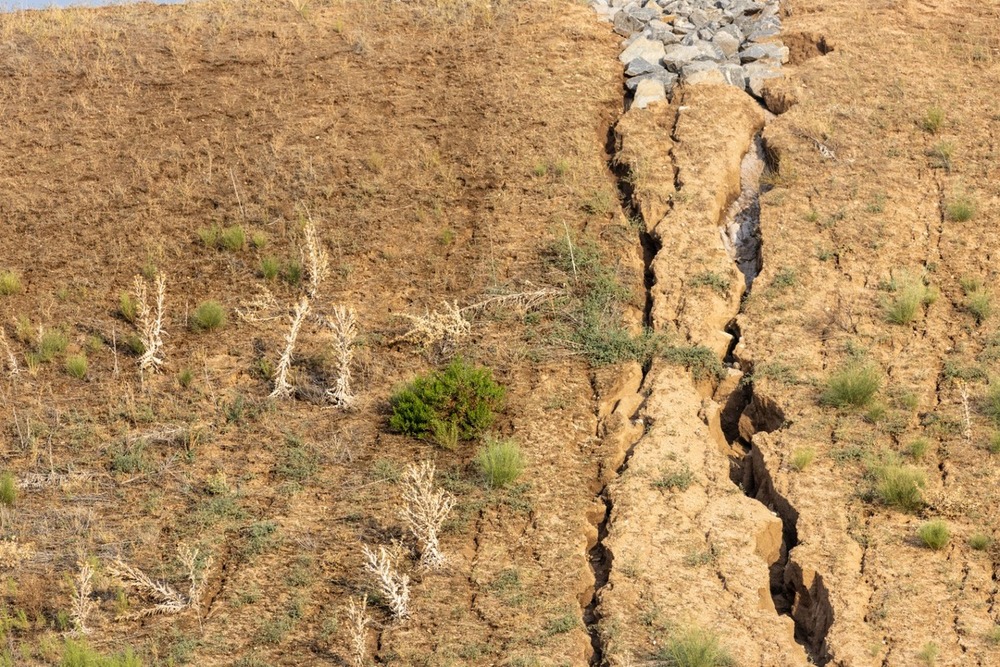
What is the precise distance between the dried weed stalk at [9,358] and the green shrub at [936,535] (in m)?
7.65

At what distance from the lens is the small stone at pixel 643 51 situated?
A: 1531 centimetres

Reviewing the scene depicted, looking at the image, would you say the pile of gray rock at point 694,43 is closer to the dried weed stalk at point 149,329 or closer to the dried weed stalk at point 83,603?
the dried weed stalk at point 149,329

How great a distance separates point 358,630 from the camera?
8172mm

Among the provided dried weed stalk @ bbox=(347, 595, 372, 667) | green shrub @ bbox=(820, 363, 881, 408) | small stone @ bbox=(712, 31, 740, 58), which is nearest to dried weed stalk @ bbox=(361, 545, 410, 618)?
dried weed stalk @ bbox=(347, 595, 372, 667)

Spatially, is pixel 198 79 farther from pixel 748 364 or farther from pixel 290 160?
pixel 748 364

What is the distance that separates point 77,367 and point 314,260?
2.28 metres

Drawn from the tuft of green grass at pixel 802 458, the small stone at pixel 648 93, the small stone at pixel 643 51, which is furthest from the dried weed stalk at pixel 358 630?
the small stone at pixel 643 51

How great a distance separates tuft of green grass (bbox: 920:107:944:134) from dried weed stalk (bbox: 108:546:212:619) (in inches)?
343

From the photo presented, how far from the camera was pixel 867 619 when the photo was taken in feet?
27.3

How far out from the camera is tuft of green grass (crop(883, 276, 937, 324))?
10836mm

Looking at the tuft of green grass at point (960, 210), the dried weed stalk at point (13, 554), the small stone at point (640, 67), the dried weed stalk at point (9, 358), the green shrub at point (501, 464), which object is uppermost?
the small stone at point (640, 67)

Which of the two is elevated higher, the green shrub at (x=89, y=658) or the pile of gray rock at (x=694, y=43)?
the pile of gray rock at (x=694, y=43)

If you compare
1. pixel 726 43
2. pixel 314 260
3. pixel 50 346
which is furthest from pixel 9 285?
pixel 726 43

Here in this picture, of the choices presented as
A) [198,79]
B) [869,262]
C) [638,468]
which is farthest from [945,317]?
[198,79]
